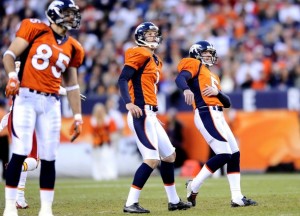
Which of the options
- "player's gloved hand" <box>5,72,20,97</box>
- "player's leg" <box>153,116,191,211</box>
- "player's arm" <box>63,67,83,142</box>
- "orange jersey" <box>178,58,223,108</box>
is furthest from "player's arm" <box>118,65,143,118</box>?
"player's gloved hand" <box>5,72,20,97</box>

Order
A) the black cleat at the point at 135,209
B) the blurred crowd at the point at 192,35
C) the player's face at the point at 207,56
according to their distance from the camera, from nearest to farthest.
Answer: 1. the black cleat at the point at 135,209
2. the player's face at the point at 207,56
3. the blurred crowd at the point at 192,35

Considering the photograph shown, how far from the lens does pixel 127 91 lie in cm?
830

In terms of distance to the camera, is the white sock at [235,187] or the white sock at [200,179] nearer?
the white sock at [235,187]

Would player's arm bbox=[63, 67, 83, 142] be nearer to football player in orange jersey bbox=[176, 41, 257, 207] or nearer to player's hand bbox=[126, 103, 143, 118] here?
player's hand bbox=[126, 103, 143, 118]

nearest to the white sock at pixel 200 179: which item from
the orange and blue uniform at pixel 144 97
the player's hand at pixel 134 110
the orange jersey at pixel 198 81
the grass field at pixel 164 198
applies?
the grass field at pixel 164 198

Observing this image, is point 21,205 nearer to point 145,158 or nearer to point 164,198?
point 145,158

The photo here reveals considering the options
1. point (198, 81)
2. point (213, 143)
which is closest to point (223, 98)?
point (198, 81)

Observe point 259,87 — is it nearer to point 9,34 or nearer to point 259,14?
point 259,14

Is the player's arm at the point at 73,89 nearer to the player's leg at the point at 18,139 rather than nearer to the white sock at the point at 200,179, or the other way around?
the player's leg at the point at 18,139

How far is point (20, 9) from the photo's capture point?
2100cm

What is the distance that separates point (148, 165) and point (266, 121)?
28.0 ft

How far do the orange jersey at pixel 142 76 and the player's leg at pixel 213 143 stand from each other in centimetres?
72

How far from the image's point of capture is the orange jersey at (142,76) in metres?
8.46

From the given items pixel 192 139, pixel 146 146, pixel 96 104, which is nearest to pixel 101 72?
pixel 96 104
